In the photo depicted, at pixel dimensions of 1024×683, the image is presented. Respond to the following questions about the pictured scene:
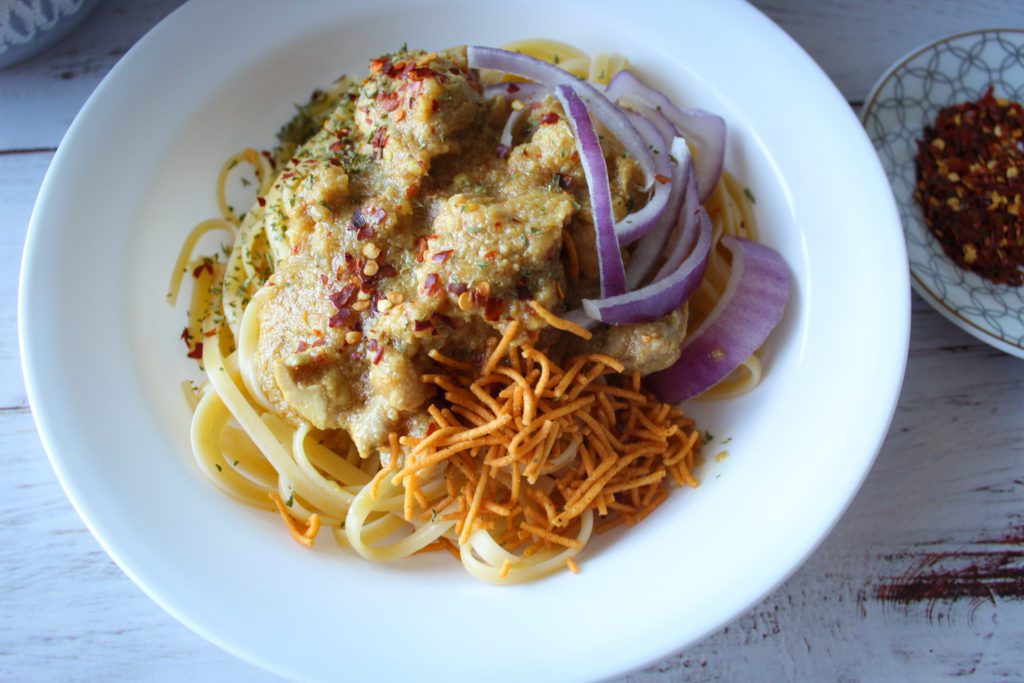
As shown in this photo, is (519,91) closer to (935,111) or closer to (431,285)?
(431,285)

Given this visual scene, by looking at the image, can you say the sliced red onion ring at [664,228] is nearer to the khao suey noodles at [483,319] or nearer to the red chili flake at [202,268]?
the khao suey noodles at [483,319]

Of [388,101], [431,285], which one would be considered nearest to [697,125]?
[388,101]

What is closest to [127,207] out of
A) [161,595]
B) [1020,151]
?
[161,595]

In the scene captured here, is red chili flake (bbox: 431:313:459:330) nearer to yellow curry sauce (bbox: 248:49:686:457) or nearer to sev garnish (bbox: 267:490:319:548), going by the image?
yellow curry sauce (bbox: 248:49:686:457)

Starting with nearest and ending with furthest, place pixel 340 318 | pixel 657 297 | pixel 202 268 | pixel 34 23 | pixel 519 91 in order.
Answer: pixel 340 318, pixel 657 297, pixel 519 91, pixel 202 268, pixel 34 23

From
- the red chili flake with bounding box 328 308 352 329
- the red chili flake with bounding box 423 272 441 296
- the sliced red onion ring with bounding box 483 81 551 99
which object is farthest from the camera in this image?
the sliced red onion ring with bounding box 483 81 551 99

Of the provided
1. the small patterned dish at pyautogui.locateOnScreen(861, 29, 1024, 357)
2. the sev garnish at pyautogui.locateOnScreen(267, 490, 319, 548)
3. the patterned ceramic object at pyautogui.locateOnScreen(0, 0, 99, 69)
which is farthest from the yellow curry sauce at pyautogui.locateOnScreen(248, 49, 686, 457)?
the patterned ceramic object at pyautogui.locateOnScreen(0, 0, 99, 69)

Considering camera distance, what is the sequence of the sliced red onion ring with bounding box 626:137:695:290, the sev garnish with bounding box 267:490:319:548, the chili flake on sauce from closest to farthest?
the sev garnish with bounding box 267:490:319:548 < the sliced red onion ring with bounding box 626:137:695:290 < the chili flake on sauce
